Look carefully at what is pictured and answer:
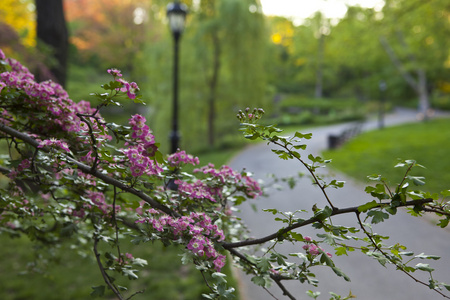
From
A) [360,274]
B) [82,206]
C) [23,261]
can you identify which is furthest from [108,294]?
[360,274]

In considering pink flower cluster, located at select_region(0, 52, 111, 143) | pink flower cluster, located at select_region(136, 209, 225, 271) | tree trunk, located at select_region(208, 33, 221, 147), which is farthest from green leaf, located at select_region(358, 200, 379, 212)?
tree trunk, located at select_region(208, 33, 221, 147)

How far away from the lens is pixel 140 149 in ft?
5.27

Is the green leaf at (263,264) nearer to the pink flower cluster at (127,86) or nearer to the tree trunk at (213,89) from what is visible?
the pink flower cluster at (127,86)

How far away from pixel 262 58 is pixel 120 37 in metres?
14.8

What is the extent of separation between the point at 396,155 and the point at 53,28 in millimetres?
11659

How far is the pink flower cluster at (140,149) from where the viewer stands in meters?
1.56

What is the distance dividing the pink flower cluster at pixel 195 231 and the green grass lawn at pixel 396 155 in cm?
785

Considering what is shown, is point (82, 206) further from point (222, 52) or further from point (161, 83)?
point (222, 52)

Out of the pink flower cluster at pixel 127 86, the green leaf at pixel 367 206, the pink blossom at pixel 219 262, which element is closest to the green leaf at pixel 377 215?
the green leaf at pixel 367 206

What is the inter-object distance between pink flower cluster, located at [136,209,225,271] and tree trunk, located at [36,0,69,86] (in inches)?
232

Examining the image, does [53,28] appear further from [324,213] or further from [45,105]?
[324,213]

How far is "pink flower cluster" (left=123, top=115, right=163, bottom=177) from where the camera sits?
1556 mm

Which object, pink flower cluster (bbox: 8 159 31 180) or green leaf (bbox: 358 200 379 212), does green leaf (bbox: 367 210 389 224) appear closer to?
green leaf (bbox: 358 200 379 212)

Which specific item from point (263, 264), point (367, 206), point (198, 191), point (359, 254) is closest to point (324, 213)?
point (367, 206)
